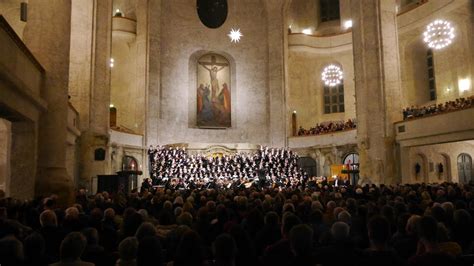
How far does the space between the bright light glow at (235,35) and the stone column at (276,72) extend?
8.15 ft

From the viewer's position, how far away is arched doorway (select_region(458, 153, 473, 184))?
23.9 meters

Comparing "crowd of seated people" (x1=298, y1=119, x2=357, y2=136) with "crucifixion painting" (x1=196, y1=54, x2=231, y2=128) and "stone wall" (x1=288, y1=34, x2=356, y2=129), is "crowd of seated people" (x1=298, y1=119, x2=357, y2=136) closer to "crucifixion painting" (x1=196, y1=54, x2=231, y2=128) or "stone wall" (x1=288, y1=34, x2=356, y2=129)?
"stone wall" (x1=288, y1=34, x2=356, y2=129)

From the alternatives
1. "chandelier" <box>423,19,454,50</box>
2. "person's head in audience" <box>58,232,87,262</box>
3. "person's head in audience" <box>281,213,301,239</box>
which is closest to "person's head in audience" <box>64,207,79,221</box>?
"person's head in audience" <box>58,232,87,262</box>

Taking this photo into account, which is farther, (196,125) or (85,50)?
(196,125)

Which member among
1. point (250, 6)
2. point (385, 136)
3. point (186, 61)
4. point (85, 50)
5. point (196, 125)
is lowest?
point (385, 136)

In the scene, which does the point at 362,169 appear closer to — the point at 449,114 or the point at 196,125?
the point at 449,114

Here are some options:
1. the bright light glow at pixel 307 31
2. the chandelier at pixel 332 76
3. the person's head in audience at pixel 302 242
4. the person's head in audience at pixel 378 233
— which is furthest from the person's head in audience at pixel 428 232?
the bright light glow at pixel 307 31

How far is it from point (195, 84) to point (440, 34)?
17.4 m

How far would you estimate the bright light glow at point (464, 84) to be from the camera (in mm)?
24344

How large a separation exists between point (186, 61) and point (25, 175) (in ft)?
72.9

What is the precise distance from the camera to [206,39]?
3192cm

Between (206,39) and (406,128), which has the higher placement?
(206,39)

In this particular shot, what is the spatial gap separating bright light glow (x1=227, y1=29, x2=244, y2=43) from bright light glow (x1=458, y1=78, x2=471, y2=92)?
16.1 meters

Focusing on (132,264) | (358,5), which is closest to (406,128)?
(358,5)
